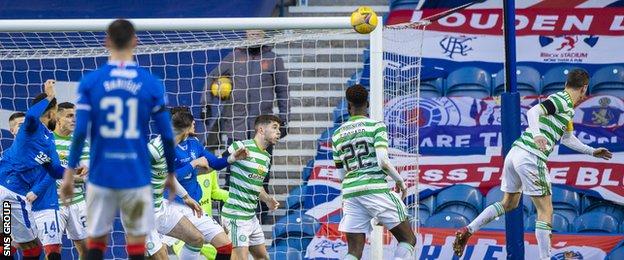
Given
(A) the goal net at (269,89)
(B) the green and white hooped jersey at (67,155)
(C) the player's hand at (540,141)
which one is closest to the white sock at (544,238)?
(C) the player's hand at (540,141)

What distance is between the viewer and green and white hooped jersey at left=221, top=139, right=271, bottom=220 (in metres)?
13.5

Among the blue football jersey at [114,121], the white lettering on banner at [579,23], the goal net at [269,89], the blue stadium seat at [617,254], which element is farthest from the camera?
the white lettering on banner at [579,23]

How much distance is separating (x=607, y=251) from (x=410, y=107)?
10.1ft

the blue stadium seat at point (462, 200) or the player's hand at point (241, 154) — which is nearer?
the player's hand at point (241, 154)

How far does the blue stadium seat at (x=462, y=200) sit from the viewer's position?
16.2 meters

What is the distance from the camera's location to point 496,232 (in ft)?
52.2

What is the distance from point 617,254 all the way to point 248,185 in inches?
183

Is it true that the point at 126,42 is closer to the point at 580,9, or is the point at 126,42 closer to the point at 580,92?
the point at 580,92

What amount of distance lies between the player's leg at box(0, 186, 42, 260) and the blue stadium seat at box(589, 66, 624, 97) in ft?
22.8

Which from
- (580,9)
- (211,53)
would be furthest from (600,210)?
(211,53)

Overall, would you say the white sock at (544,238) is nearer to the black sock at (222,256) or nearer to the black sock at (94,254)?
the black sock at (222,256)

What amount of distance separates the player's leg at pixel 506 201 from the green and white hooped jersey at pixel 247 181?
195 cm

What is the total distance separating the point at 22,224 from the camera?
1306 centimetres

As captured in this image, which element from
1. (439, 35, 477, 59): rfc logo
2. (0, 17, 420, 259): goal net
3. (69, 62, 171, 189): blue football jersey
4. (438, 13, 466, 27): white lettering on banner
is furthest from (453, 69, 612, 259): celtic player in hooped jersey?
(69, 62, 171, 189): blue football jersey
